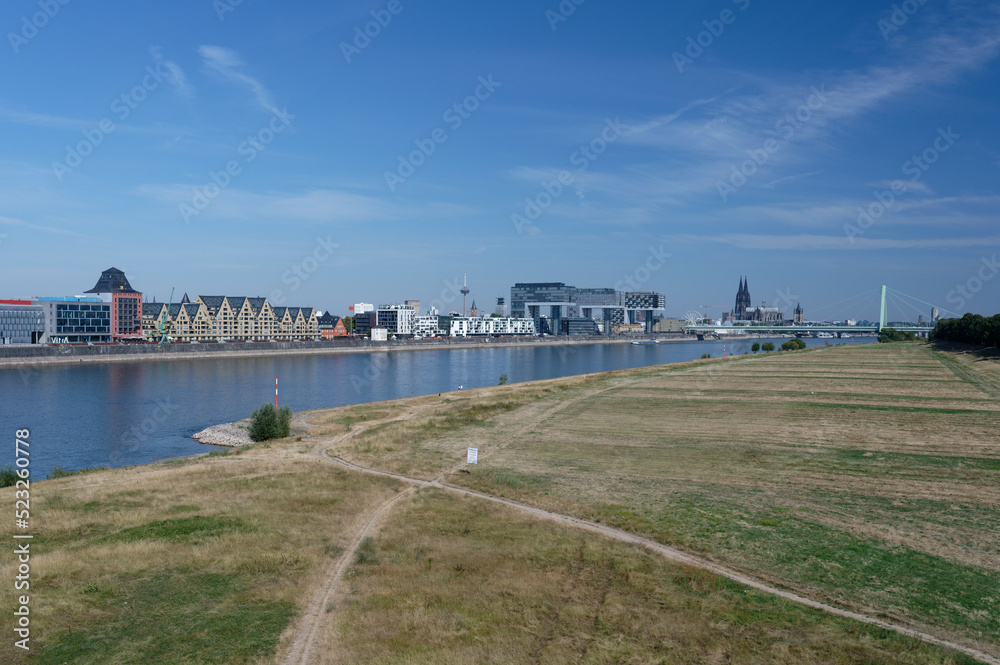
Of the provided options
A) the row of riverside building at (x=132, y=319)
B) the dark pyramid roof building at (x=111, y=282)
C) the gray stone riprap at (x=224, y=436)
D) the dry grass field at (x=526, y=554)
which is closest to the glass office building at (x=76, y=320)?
the row of riverside building at (x=132, y=319)

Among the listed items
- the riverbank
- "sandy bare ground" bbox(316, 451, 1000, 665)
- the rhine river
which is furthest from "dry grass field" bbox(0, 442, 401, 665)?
the riverbank

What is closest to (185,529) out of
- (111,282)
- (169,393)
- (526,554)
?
(526,554)

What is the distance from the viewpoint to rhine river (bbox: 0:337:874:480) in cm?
4609

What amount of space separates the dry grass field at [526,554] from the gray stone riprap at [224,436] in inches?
490

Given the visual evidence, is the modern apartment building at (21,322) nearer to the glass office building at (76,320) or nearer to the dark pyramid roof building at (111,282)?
the glass office building at (76,320)

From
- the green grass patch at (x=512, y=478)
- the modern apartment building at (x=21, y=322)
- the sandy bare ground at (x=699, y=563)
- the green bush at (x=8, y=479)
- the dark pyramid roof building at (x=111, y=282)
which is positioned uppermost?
the dark pyramid roof building at (x=111, y=282)

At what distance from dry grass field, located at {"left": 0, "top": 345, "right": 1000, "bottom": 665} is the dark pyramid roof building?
6378 inches

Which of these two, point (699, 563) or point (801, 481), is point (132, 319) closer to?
point (801, 481)

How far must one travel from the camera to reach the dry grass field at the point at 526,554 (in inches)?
491

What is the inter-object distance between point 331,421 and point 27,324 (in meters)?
130

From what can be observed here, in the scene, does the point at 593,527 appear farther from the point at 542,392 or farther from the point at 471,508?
the point at 542,392

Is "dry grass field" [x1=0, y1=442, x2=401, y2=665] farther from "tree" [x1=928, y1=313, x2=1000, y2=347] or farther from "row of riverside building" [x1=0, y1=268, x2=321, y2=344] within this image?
"row of riverside building" [x1=0, y1=268, x2=321, y2=344]

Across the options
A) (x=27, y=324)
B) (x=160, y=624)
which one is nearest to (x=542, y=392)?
(x=160, y=624)

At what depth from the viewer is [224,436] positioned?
1900 inches
